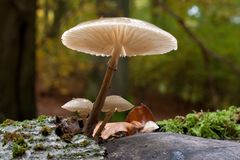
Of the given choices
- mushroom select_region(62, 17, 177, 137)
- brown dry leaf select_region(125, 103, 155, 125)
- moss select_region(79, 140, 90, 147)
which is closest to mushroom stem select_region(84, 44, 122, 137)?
mushroom select_region(62, 17, 177, 137)

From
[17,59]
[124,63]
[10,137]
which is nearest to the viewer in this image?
[10,137]

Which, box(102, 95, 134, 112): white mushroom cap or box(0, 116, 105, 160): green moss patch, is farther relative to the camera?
box(102, 95, 134, 112): white mushroom cap

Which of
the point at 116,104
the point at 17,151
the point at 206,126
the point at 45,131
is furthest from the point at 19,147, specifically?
the point at 206,126

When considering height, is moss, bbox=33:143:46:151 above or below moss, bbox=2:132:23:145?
below

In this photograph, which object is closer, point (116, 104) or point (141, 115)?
point (116, 104)

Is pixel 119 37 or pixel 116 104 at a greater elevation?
pixel 119 37

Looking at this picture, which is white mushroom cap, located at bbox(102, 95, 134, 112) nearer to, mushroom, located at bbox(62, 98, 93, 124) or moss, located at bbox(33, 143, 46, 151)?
mushroom, located at bbox(62, 98, 93, 124)

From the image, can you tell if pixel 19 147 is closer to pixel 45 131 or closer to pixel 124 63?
pixel 45 131
